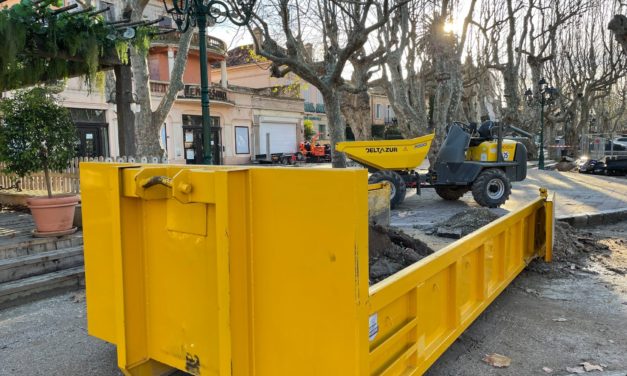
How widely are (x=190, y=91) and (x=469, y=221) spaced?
81.4 feet

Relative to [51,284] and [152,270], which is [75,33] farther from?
[152,270]

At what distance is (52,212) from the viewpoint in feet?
18.8

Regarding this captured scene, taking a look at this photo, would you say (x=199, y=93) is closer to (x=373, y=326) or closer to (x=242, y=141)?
(x=242, y=141)

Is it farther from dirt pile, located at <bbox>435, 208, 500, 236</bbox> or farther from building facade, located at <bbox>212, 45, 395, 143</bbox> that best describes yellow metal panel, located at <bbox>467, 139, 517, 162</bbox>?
building facade, located at <bbox>212, 45, 395, 143</bbox>

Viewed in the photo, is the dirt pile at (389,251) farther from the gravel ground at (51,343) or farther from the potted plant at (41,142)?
the potted plant at (41,142)

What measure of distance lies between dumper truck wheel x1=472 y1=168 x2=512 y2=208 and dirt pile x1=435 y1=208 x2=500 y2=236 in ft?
10.1

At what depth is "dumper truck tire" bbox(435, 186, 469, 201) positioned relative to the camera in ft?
37.6

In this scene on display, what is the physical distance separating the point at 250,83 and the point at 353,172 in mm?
41775

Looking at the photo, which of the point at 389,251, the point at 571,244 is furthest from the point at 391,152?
the point at 389,251

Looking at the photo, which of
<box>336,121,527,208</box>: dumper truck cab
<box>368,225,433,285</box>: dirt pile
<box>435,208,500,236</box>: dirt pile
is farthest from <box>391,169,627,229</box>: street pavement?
<box>368,225,433,285</box>: dirt pile

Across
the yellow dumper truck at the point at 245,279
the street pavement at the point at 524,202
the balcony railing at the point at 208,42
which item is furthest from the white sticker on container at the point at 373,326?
the balcony railing at the point at 208,42

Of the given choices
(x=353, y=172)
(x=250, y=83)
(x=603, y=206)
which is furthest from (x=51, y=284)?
(x=250, y=83)

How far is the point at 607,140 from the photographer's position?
23.1 metres

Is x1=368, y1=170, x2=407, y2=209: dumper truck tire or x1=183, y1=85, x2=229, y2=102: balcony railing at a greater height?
x1=183, y1=85, x2=229, y2=102: balcony railing
